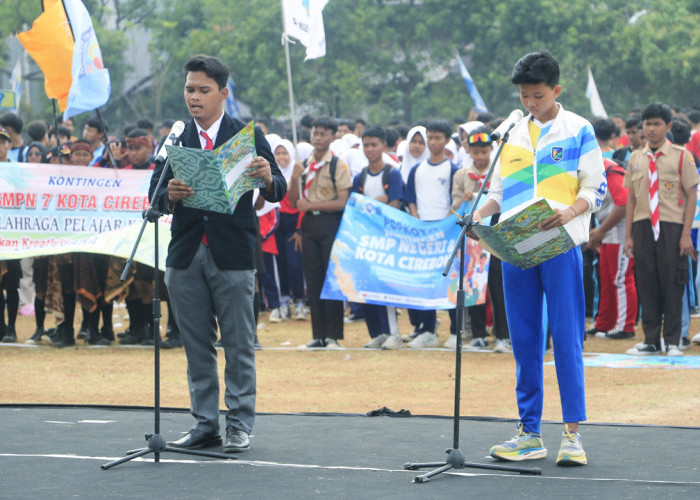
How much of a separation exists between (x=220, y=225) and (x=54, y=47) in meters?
7.22

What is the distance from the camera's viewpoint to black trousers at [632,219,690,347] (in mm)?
11703

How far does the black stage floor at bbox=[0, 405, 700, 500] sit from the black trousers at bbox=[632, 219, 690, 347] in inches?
164

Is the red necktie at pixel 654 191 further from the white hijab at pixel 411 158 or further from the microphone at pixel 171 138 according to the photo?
the microphone at pixel 171 138

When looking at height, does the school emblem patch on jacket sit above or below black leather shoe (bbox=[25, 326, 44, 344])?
above

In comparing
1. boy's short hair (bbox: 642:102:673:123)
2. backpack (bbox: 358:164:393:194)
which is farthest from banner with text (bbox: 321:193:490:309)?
boy's short hair (bbox: 642:102:673:123)

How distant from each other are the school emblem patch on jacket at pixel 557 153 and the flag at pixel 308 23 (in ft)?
26.8

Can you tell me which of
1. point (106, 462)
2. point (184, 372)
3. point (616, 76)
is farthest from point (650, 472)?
point (616, 76)

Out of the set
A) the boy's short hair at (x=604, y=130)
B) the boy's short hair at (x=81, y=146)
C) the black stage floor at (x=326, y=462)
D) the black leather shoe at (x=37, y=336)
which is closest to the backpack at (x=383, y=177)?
the boy's short hair at (x=604, y=130)

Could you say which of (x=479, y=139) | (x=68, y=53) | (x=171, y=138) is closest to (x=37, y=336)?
(x=68, y=53)

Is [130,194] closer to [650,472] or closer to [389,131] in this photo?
[389,131]

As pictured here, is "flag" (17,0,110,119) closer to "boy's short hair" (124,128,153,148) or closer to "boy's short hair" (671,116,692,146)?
"boy's short hair" (124,128,153,148)

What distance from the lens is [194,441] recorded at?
23.1 feet

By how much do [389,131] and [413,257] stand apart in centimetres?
531

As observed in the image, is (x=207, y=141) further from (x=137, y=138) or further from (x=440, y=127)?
(x=137, y=138)
